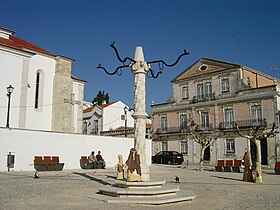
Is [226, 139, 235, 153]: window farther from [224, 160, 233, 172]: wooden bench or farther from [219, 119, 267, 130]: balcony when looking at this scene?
[224, 160, 233, 172]: wooden bench

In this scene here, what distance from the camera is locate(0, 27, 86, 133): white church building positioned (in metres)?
23.3

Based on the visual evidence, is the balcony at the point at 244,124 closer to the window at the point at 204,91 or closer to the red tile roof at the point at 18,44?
the window at the point at 204,91

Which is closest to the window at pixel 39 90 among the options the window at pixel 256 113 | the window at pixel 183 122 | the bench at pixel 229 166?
the bench at pixel 229 166

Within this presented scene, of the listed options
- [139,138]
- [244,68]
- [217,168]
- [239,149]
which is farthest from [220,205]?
[244,68]

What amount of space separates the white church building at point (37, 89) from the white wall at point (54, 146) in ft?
13.6

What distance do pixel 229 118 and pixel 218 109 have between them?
1658 mm

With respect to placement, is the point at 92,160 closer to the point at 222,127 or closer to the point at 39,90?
the point at 39,90

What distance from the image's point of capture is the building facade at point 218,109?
103 ft

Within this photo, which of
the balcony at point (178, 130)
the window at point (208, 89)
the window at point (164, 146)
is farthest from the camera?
the window at point (164, 146)

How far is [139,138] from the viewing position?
421 inches

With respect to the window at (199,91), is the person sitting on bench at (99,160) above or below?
below

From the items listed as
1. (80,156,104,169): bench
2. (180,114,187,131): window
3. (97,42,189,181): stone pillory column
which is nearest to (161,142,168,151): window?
(180,114,187,131): window

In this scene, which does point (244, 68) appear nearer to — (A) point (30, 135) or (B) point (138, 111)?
(A) point (30, 135)

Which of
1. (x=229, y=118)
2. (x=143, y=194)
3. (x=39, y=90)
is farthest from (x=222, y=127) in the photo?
(x=143, y=194)
